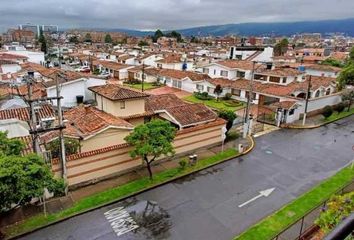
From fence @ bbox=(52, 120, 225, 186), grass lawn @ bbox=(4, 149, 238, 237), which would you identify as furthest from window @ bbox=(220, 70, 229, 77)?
grass lawn @ bbox=(4, 149, 238, 237)

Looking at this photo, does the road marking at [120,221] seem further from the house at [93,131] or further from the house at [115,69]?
the house at [115,69]

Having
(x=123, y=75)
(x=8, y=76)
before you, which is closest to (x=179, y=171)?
(x=8, y=76)

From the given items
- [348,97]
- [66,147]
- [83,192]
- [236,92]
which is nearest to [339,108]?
[348,97]

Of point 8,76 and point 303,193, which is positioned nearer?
point 303,193

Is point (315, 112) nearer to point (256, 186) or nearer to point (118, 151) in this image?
point (256, 186)

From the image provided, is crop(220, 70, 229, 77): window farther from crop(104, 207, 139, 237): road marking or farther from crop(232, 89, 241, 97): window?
crop(104, 207, 139, 237): road marking

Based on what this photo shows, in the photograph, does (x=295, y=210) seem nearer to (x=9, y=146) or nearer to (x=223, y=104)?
(x=9, y=146)

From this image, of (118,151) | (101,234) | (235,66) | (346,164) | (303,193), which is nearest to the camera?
(101,234)
